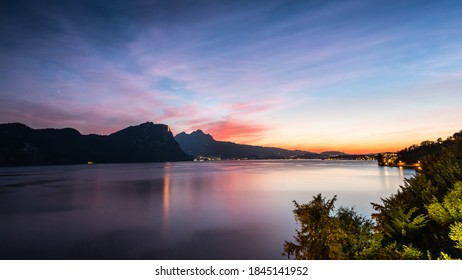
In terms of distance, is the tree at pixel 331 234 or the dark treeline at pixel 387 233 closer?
the dark treeline at pixel 387 233

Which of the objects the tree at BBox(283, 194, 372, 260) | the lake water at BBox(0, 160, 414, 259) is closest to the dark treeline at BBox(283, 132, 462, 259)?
the tree at BBox(283, 194, 372, 260)

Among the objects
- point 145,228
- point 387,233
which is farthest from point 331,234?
point 145,228

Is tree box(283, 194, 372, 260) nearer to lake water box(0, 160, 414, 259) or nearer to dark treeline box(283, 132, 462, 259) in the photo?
dark treeline box(283, 132, 462, 259)

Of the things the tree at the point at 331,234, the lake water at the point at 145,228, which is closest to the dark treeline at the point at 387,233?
the tree at the point at 331,234

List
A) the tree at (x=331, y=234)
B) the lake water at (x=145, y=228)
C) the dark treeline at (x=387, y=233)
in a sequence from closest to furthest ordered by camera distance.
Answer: the dark treeline at (x=387, y=233) < the tree at (x=331, y=234) < the lake water at (x=145, y=228)

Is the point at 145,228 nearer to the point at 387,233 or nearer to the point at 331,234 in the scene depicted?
the point at 331,234

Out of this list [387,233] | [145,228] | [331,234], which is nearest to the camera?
[331,234]

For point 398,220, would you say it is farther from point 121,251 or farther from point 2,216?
point 2,216

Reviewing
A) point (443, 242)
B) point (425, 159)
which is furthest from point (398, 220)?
point (425, 159)

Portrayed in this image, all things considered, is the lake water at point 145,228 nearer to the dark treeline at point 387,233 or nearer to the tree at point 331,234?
the tree at point 331,234

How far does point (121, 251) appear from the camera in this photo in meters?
17.1

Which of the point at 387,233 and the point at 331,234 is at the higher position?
the point at 331,234

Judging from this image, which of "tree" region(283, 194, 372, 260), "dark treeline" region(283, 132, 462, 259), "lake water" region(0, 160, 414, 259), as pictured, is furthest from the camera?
"lake water" region(0, 160, 414, 259)
